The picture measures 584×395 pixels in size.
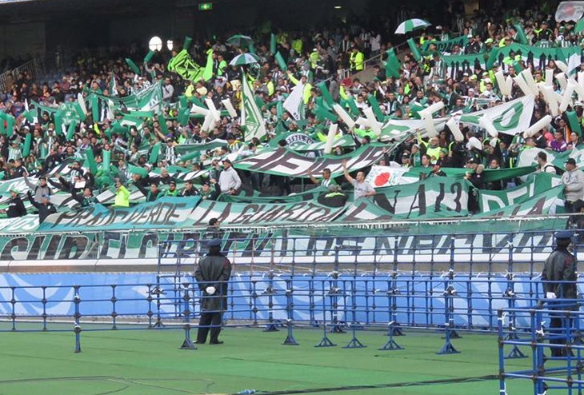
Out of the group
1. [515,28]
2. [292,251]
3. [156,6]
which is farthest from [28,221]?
[156,6]

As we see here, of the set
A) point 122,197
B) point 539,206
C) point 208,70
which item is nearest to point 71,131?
point 208,70

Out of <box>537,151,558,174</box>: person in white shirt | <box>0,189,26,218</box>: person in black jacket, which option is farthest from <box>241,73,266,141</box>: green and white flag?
<box>537,151,558,174</box>: person in white shirt

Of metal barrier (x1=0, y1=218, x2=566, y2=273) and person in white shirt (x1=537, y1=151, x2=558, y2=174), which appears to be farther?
person in white shirt (x1=537, y1=151, x2=558, y2=174)

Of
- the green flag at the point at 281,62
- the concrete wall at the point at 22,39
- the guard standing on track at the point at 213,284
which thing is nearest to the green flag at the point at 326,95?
the green flag at the point at 281,62

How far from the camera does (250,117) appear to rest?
3472cm

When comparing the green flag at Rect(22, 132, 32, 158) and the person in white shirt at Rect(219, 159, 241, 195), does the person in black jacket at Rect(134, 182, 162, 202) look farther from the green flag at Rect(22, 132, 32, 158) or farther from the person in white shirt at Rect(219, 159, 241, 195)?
the green flag at Rect(22, 132, 32, 158)

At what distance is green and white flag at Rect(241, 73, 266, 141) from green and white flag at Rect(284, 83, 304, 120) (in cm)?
90

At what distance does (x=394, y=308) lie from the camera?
825 inches

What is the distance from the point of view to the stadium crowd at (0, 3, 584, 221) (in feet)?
92.7

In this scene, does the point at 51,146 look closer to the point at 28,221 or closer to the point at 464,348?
the point at 28,221

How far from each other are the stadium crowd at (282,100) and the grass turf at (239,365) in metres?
4.79

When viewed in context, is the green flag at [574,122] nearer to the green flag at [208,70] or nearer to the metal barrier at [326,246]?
the metal barrier at [326,246]

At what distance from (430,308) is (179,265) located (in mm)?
6113

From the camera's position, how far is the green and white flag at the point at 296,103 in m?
35.0
